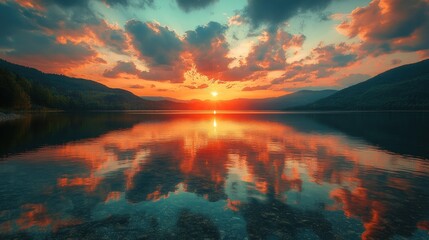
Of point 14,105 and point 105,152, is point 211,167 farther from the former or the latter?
point 14,105

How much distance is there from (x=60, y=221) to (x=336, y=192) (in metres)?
20.0

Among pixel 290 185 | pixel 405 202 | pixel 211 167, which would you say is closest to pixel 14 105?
pixel 211 167

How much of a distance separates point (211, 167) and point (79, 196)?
14592 millimetres

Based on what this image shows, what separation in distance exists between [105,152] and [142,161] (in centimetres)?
954

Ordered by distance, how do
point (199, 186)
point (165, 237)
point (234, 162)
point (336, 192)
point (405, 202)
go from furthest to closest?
point (234, 162), point (199, 186), point (336, 192), point (405, 202), point (165, 237)

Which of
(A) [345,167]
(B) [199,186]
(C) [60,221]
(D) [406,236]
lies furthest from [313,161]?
(C) [60,221]

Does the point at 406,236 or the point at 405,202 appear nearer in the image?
the point at 406,236

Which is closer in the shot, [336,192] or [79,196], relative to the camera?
[79,196]

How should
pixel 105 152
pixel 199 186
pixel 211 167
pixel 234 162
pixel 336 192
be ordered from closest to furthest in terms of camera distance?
pixel 336 192 → pixel 199 186 → pixel 211 167 → pixel 234 162 → pixel 105 152

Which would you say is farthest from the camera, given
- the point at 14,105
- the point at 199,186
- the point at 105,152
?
the point at 14,105

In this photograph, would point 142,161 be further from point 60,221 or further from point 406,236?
point 406,236

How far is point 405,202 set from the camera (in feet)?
61.8

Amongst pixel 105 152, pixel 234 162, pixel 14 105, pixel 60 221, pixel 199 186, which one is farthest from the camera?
pixel 14 105

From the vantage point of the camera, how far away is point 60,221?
49.2 ft
